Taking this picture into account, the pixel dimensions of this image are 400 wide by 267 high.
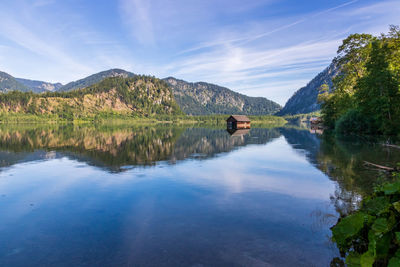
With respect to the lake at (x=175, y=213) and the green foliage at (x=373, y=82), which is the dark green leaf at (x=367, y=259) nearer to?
the lake at (x=175, y=213)

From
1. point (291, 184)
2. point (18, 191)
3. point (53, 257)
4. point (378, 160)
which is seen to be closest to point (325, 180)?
point (291, 184)

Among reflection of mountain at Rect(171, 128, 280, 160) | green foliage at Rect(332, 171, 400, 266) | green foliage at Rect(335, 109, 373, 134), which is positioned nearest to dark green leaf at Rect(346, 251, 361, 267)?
green foliage at Rect(332, 171, 400, 266)

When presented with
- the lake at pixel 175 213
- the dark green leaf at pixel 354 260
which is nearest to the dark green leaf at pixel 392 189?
the dark green leaf at pixel 354 260

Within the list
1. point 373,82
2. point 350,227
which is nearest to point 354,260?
point 350,227

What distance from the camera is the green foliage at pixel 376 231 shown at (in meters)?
5.28

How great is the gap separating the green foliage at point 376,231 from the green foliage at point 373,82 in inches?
1629

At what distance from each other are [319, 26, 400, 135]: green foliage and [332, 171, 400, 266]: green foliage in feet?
136

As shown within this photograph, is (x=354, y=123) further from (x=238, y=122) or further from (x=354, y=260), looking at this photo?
(x=238, y=122)

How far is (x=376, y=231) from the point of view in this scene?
555 centimetres

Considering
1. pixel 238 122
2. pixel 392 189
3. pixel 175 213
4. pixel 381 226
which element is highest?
pixel 392 189

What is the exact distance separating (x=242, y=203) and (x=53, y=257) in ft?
27.3

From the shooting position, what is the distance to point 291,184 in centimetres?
1661

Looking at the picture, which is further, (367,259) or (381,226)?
(381,226)

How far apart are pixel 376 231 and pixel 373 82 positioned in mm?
45237
